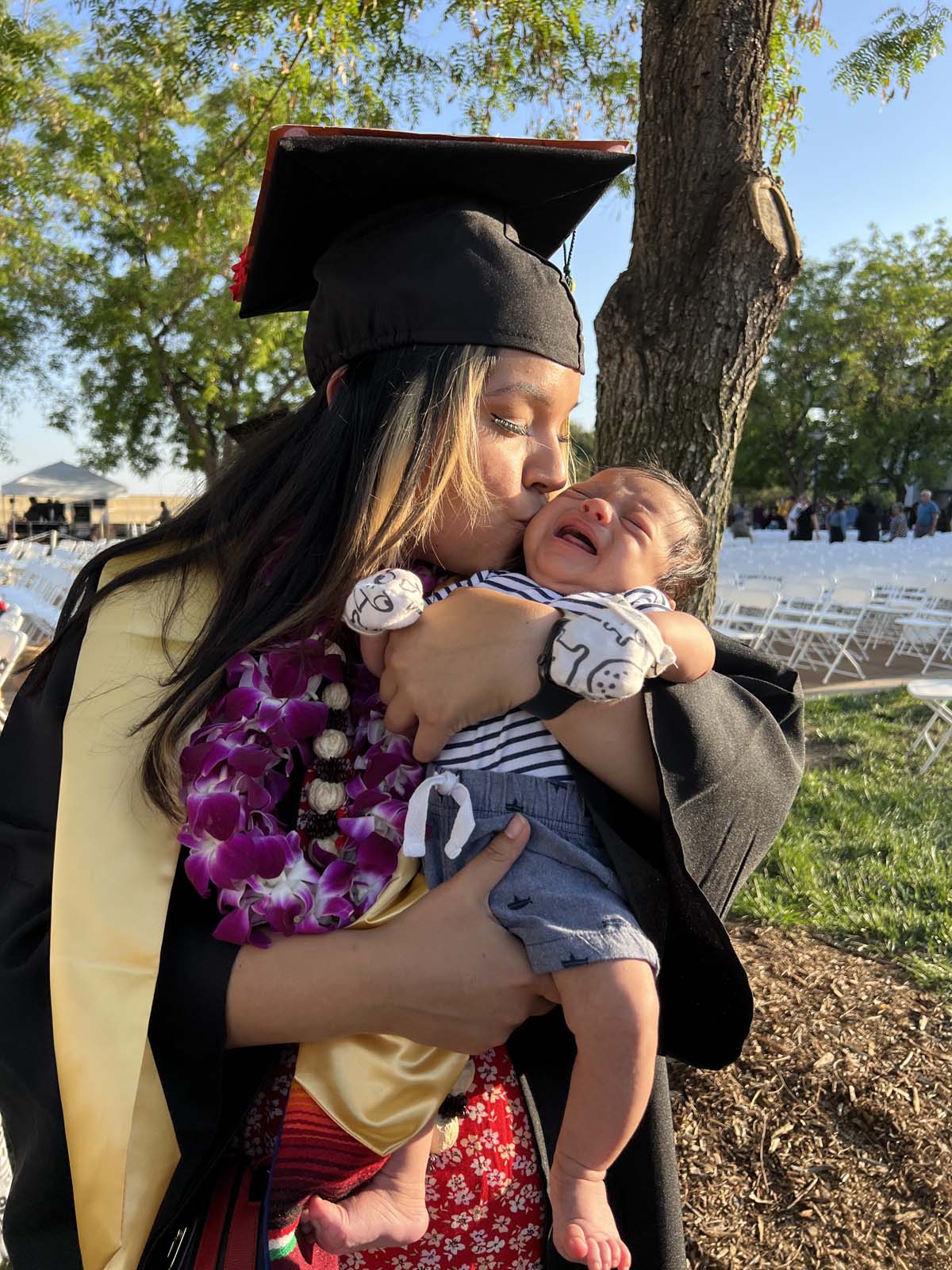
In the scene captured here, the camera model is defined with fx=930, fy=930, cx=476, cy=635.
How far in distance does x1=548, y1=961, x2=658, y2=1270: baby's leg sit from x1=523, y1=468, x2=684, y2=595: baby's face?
62 centimetres

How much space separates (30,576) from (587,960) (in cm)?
1402

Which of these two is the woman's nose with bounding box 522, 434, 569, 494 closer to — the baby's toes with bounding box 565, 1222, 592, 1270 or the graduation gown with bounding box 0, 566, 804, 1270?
the graduation gown with bounding box 0, 566, 804, 1270

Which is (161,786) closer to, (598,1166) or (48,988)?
(48,988)

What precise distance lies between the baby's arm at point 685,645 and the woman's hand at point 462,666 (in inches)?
6.4

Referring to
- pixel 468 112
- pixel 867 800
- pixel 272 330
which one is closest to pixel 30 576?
pixel 272 330

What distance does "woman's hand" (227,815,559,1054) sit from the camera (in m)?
1.28

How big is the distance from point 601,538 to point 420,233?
23.7 inches

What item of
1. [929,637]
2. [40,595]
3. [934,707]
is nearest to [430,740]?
[934,707]

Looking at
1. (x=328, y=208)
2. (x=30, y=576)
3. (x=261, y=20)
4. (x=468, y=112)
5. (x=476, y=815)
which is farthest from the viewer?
(x=30, y=576)

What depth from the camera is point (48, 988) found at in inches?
50.2

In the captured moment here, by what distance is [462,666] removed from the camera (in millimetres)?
1365

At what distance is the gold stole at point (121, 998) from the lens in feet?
4.00

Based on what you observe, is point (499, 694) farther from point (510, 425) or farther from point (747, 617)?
point (747, 617)

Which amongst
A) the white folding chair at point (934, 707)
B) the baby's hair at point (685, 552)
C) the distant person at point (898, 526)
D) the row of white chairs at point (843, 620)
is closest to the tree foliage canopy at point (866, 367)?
the distant person at point (898, 526)
